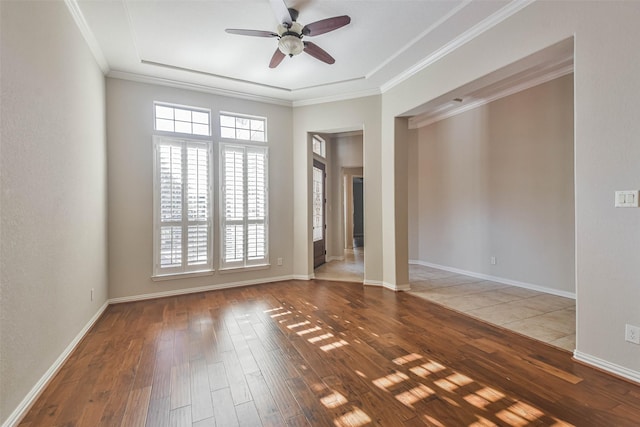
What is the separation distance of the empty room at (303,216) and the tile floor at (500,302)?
2.0 inches

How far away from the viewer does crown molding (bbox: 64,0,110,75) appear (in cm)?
252

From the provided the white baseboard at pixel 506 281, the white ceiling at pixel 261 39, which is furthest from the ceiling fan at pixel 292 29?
the white baseboard at pixel 506 281

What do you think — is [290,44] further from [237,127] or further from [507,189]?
[507,189]

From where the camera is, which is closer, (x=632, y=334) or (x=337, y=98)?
(x=632, y=334)

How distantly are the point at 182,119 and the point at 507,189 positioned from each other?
535 cm

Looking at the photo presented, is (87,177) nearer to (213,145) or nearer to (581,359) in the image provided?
(213,145)

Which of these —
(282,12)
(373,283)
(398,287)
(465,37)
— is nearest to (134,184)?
(282,12)

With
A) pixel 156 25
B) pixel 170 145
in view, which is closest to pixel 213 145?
pixel 170 145

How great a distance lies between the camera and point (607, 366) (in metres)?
2.10

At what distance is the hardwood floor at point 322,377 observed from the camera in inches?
66.6

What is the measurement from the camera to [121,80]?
3848 mm

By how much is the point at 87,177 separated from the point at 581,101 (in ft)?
15.2

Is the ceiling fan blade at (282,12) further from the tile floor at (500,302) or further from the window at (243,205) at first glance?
the tile floor at (500,302)

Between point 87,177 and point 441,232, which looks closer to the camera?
point 87,177
